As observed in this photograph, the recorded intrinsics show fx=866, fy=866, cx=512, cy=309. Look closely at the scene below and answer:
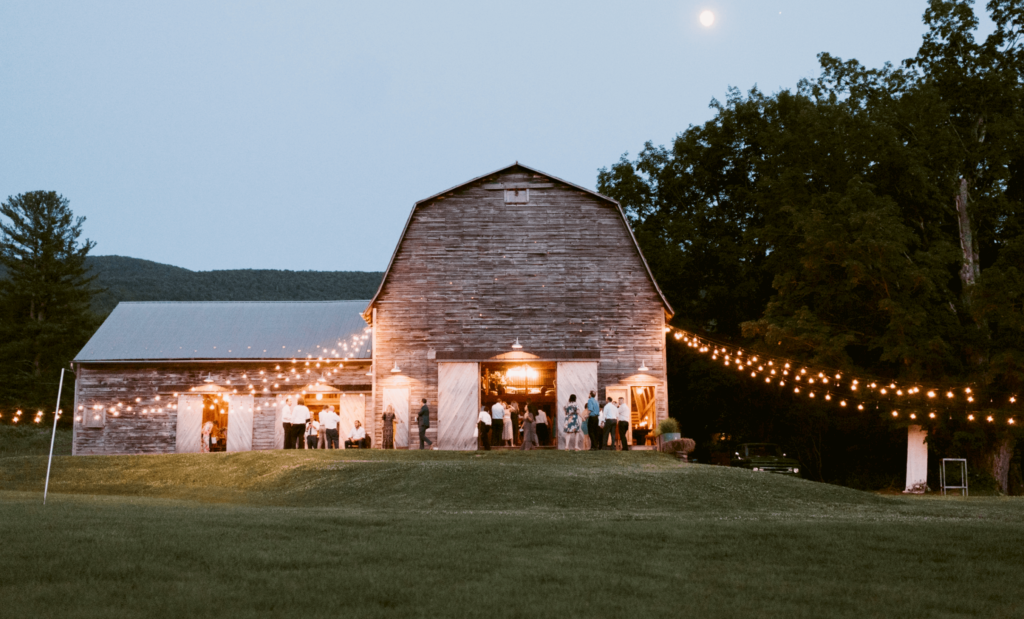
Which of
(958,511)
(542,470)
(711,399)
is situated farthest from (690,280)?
(958,511)

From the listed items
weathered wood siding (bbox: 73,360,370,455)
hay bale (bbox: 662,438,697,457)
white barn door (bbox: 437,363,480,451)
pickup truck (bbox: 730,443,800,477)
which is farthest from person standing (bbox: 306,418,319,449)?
pickup truck (bbox: 730,443,800,477)

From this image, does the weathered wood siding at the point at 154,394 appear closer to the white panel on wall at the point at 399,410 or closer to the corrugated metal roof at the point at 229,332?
the corrugated metal roof at the point at 229,332

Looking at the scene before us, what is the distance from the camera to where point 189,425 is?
27.7 meters

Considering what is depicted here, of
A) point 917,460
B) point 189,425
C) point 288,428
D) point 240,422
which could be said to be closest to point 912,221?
point 917,460

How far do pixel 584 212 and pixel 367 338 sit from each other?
8407 millimetres

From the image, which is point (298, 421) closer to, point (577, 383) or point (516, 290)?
point (516, 290)

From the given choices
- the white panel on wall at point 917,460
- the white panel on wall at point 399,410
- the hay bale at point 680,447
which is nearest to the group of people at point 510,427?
the white panel on wall at point 399,410

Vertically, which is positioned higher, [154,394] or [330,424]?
[154,394]

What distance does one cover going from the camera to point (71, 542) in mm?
7629

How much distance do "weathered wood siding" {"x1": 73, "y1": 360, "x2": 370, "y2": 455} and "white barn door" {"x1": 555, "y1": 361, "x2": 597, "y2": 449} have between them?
21.9ft

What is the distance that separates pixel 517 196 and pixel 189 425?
12800 mm

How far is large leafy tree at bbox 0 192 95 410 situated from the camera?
147 ft

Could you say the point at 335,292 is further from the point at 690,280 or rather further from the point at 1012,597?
the point at 1012,597

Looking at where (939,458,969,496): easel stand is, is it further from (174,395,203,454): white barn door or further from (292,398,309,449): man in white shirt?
(174,395,203,454): white barn door
